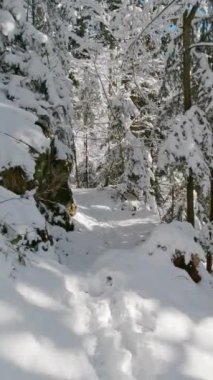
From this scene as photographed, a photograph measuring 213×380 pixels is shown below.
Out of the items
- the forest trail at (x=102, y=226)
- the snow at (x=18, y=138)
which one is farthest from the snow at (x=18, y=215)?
the forest trail at (x=102, y=226)

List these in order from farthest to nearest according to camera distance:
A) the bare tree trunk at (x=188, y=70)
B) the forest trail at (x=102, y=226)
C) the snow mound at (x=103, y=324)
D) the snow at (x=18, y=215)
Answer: the forest trail at (x=102, y=226) < the bare tree trunk at (x=188, y=70) < the snow at (x=18, y=215) < the snow mound at (x=103, y=324)

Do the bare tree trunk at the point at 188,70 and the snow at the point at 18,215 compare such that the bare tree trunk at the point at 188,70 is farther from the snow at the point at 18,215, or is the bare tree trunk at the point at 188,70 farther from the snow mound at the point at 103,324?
the snow at the point at 18,215

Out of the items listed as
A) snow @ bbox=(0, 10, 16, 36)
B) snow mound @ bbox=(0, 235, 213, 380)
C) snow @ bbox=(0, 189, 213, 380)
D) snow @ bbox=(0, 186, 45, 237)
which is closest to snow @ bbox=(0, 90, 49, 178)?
snow @ bbox=(0, 186, 45, 237)

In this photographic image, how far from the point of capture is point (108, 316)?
19.9 ft

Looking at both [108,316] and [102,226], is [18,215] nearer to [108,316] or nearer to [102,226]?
[108,316]

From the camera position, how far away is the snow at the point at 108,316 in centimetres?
434

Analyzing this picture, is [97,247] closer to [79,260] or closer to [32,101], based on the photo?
[79,260]

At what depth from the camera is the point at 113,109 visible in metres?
15.3

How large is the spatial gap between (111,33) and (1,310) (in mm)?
12361

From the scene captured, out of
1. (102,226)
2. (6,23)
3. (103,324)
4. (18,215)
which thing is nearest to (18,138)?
(18,215)

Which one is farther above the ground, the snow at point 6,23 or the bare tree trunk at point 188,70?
the snow at point 6,23

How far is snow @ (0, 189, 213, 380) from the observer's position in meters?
4.34

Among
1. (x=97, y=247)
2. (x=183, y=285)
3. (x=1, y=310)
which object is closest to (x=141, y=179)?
(x=97, y=247)

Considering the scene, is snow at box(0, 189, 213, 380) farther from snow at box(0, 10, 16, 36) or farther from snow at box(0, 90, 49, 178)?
snow at box(0, 10, 16, 36)
